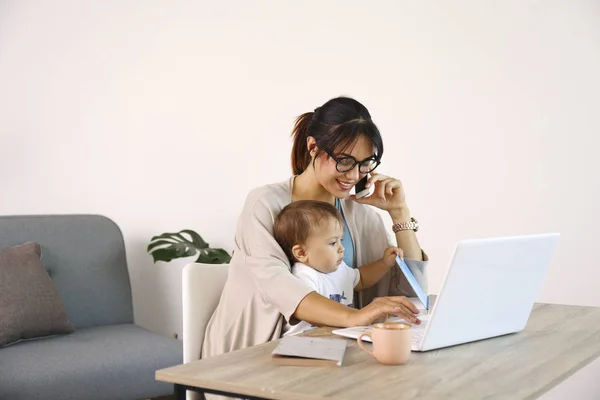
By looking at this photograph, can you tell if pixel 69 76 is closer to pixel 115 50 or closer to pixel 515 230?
pixel 115 50

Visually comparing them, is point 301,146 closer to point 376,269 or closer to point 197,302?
point 376,269

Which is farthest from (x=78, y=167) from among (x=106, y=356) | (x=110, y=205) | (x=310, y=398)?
(x=310, y=398)

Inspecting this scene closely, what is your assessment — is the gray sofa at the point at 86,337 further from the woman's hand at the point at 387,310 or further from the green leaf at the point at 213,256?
the woman's hand at the point at 387,310

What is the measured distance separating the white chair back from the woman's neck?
316mm

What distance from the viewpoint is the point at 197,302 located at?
1931mm

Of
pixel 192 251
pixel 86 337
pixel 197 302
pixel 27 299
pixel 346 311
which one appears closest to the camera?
pixel 346 311

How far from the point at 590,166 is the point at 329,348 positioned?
1.79 metres

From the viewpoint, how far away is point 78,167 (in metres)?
4.20

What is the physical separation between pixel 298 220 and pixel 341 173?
7.0 inches

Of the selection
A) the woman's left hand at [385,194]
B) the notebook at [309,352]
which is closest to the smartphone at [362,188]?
the woman's left hand at [385,194]

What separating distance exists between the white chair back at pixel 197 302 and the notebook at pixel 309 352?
462 millimetres

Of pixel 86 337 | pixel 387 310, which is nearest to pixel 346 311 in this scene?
pixel 387 310

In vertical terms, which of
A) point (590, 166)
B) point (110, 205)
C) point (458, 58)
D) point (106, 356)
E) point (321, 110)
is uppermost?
point (458, 58)

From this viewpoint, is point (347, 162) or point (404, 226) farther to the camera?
point (404, 226)
